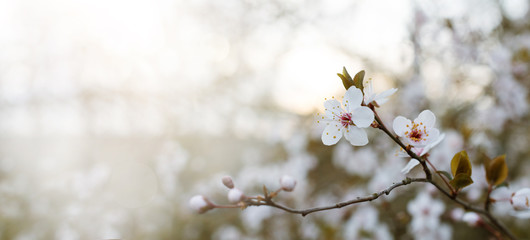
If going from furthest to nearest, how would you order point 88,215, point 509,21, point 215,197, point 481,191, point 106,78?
1. point 106,78
2. point 215,197
3. point 509,21
4. point 88,215
5. point 481,191

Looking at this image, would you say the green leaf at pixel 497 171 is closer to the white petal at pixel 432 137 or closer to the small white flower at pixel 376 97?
the white petal at pixel 432 137

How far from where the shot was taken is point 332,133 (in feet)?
2.46

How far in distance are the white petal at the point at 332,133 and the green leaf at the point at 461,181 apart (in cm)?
22

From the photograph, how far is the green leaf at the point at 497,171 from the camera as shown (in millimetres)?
761

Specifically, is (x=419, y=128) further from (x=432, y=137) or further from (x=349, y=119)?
(x=349, y=119)

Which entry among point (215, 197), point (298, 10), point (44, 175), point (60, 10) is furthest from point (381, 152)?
point (60, 10)

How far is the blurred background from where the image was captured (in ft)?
6.79

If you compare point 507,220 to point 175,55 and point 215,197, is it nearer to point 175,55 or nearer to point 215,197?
point 215,197

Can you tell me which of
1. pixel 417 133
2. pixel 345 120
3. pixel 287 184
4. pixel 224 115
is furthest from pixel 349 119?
pixel 224 115

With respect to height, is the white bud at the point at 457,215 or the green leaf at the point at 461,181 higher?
the white bud at the point at 457,215

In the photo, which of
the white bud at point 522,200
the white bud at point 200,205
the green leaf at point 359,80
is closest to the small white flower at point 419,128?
the green leaf at point 359,80

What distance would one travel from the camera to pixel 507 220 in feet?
7.70

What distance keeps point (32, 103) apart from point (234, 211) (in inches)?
125

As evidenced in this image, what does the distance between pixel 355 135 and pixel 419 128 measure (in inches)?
4.9
